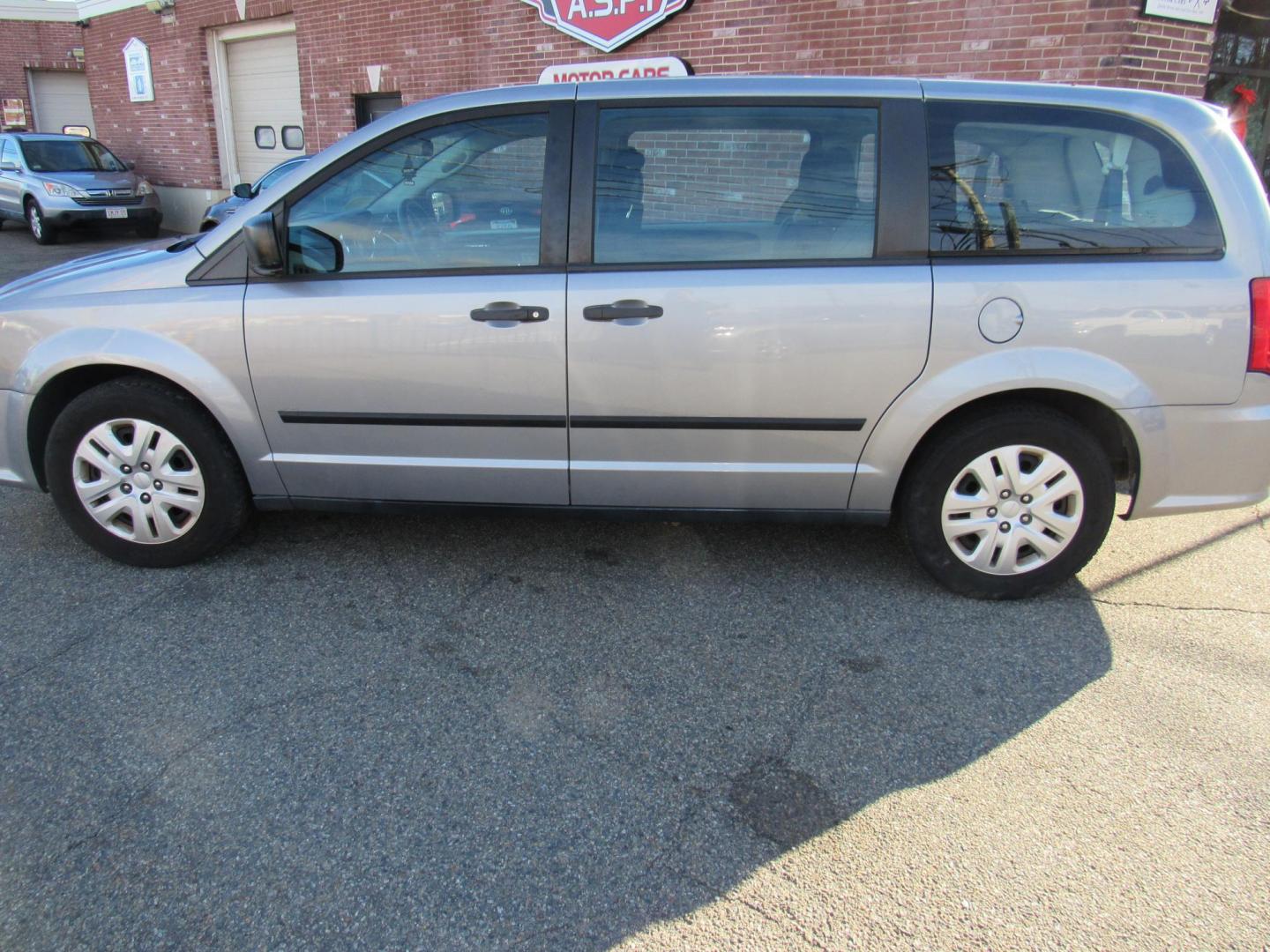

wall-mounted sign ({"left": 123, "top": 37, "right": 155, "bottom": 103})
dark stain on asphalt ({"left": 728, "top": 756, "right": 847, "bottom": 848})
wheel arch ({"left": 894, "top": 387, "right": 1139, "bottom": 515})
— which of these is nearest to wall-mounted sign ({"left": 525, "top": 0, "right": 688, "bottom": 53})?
wheel arch ({"left": 894, "top": 387, "right": 1139, "bottom": 515})

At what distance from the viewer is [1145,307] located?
9.91 feet

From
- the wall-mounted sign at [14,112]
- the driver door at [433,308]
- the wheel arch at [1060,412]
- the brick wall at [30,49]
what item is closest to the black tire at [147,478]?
the driver door at [433,308]

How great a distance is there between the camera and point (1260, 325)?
302 cm

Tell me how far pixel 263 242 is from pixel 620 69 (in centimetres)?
679

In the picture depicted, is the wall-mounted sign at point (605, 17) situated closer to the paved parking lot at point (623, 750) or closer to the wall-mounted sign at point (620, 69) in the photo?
the wall-mounted sign at point (620, 69)

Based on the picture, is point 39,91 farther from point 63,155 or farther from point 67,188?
point 67,188

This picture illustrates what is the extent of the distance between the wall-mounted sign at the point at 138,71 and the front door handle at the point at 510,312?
16029mm

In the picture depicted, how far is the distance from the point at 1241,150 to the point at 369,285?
3090 mm

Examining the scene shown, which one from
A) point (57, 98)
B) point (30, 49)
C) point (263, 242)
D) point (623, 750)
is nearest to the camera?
point (623, 750)

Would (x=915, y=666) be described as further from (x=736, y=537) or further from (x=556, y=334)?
(x=556, y=334)

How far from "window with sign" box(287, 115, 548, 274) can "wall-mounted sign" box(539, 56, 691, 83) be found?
552 centimetres

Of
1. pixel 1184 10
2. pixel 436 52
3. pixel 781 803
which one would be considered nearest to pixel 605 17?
pixel 436 52

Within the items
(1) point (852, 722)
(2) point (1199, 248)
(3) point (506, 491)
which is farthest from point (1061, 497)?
(3) point (506, 491)

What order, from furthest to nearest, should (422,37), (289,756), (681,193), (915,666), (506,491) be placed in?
(422,37)
(506,491)
(681,193)
(915,666)
(289,756)
